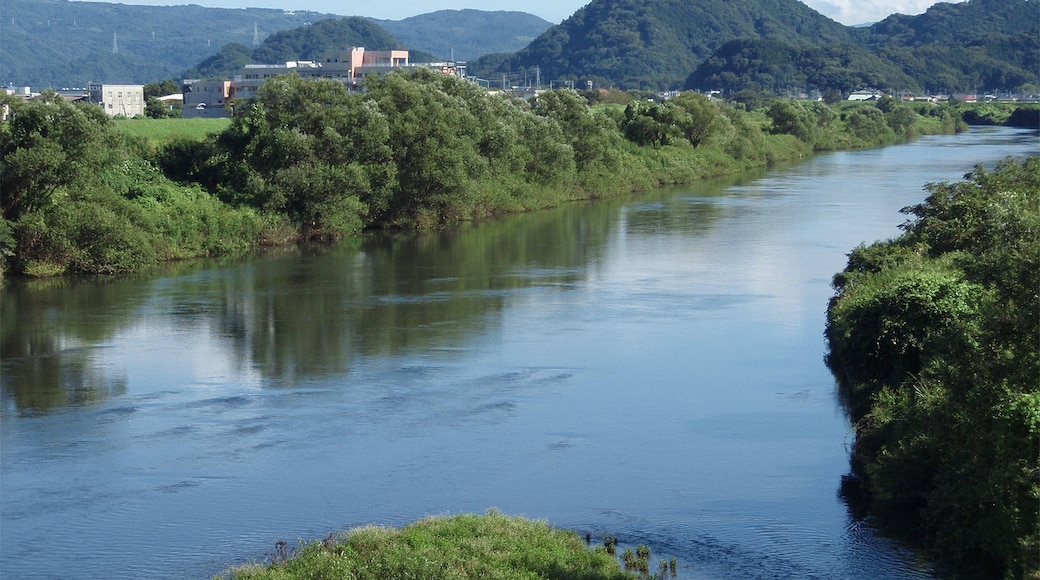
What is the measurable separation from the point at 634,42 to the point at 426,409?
6727 inches

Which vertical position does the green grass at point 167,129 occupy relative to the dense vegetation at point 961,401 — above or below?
above

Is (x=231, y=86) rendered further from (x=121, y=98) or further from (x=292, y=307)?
(x=292, y=307)

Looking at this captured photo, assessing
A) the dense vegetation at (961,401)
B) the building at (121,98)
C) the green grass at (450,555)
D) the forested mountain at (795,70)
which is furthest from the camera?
the forested mountain at (795,70)

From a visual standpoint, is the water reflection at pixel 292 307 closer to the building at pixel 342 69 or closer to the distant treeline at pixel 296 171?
the distant treeline at pixel 296 171

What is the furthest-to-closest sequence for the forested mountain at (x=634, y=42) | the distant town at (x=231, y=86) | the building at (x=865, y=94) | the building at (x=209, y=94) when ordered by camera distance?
1. the forested mountain at (x=634, y=42)
2. the building at (x=865, y=94)
3. the building at (x=209, y=94)
4. the distant town at (x=231, y=86)

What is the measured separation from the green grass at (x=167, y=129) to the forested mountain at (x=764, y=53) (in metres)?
105

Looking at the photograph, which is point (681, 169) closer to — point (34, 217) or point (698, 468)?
point (34, 217)

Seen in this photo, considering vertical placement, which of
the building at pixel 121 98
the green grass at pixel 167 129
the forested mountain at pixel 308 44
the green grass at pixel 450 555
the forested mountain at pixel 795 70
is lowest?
the green grass at pixel 450 555

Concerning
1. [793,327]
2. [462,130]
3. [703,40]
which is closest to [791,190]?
[462,130]

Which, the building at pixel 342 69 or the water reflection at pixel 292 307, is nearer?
the water reflection at pixel 292 307

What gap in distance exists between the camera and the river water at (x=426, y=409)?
44.0ft

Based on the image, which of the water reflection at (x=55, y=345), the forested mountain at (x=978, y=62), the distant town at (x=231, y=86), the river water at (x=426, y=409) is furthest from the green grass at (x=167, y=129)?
the forested mountain at (x=978, y=62)

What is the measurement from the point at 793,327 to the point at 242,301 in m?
11.2

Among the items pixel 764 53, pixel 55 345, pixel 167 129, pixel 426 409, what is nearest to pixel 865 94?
pixel 764 53
